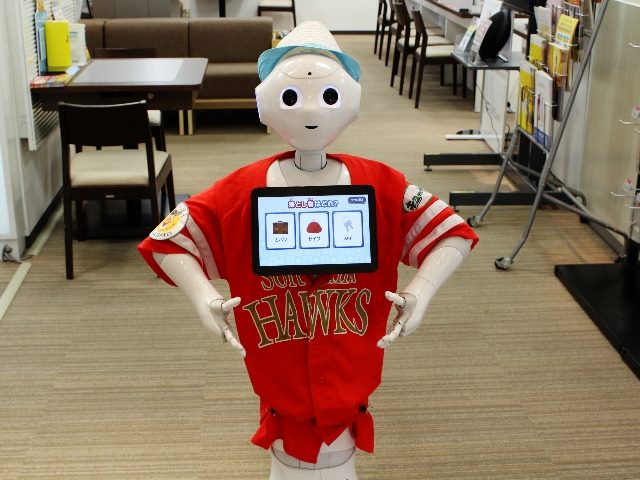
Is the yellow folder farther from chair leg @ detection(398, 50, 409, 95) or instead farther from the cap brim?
chair leg @ detection(398, 50, 409, 95)

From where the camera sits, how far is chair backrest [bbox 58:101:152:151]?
140 inches

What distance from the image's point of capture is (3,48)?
3648mm

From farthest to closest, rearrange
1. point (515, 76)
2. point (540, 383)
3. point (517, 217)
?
point (515, 76) < point (517, 217) < point (540, 383)

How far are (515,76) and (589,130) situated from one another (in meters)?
1.26

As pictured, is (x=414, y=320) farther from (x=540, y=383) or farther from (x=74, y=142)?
(x=74, y=142)

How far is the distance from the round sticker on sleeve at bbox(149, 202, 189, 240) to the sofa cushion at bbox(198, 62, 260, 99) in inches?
174

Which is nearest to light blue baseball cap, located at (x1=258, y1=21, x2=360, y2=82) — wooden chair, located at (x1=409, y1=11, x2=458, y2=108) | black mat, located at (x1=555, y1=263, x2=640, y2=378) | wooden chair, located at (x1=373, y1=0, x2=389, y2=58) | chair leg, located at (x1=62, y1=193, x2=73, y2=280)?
black mat, located at (x1=555, y1=263, x2=640, y2=378)

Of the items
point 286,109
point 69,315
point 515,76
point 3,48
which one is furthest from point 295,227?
point 515,76

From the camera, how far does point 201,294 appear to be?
1.72 metres

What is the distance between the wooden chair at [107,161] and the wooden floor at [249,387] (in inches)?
13.2

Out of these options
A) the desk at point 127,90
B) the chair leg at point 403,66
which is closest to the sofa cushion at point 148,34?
the chair leg at point 403,66

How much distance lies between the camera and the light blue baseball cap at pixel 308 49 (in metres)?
1.73

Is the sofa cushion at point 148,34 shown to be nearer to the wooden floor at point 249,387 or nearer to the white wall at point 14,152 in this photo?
the white wall at point 14,152

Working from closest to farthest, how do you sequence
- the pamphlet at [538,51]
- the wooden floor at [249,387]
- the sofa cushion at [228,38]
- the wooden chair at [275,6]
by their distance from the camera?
the wooden floor at [249,387] < the pamphlet at [538,51] < the sofa cushion at [228,38] < the wooden chair at [275,6]
